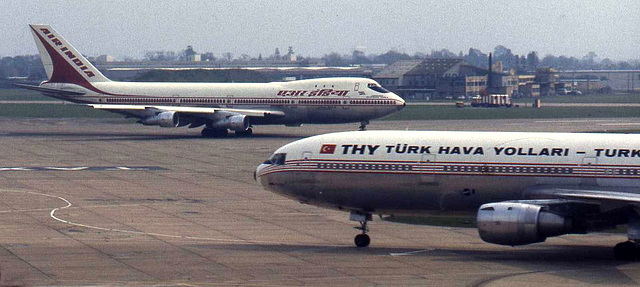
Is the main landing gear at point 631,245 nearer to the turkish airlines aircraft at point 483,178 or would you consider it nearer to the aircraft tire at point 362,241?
the turkish airlines aircraft at point 483,178

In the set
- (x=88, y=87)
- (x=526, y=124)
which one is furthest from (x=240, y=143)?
(x=526, y=124)

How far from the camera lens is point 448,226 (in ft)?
140

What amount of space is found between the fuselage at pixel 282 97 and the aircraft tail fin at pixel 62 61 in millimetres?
870

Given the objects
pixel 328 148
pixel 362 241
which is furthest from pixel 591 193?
pixel 328 148

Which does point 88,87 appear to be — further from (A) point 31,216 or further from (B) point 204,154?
(A) point 31,216

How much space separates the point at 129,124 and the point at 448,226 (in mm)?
71214

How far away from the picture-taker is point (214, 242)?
37969 mm

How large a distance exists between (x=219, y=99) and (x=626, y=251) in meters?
58.1

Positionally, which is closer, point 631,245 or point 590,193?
point 590,193

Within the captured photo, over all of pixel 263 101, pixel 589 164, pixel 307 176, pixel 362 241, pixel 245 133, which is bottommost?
pixel 245 133

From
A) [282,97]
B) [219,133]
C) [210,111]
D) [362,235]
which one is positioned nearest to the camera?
[362,235]

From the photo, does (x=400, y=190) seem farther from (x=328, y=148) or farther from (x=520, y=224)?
(x=520, y=224)

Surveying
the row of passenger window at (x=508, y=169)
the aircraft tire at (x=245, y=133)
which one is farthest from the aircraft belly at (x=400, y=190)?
the aircraft tire at (x=245, y=133)

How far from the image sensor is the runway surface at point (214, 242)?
3092 cm
